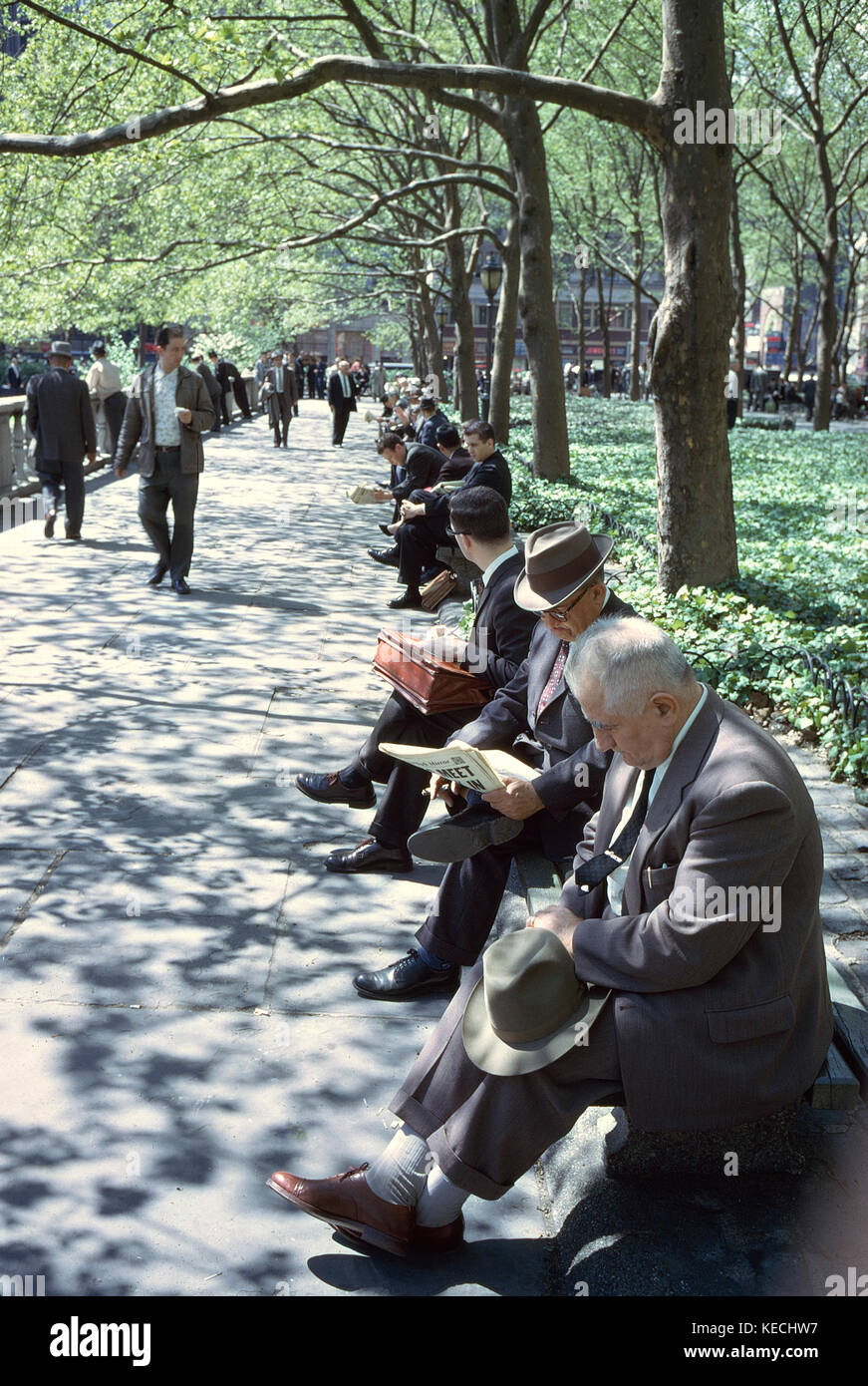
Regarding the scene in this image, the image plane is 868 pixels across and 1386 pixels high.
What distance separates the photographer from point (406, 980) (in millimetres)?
4703

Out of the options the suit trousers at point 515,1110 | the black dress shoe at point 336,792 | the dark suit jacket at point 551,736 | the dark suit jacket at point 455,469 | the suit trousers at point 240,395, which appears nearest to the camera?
the suit trousers at point 515,1110

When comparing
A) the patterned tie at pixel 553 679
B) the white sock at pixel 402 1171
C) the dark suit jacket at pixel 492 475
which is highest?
the dark suit jacket at pixel 492 475

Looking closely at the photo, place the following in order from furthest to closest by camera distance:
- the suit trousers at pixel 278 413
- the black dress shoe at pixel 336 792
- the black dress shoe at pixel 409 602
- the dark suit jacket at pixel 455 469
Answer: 1. the suit trousers at pixel 278 413
2. the dark suit jacket at pixel 455 469
3. the black dress shoe at pixel 409 602
4. the black dress shoe at pixel 336 792

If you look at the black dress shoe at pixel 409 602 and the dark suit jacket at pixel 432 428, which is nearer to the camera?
the black dress shoe at pixel 409 602

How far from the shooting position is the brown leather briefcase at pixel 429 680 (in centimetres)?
555

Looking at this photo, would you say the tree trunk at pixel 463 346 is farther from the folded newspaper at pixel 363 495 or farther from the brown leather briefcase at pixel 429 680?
the brown leather briefcase at pixel 429 680

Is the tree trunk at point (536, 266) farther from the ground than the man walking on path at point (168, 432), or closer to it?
farther from the ground

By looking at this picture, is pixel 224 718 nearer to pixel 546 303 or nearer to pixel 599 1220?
pixel 599 1220

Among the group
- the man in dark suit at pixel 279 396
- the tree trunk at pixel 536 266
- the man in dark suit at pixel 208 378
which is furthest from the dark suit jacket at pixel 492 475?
the man in dark suit at pixel 279 396

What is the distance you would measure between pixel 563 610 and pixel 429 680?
1.26 meters

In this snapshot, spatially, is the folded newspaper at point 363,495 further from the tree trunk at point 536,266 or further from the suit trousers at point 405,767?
the suit trousers at point 405,767

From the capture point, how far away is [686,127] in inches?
340

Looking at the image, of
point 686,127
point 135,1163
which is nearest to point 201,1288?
point 135,1163

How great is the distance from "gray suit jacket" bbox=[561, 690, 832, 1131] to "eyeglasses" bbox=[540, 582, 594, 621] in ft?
3.91
